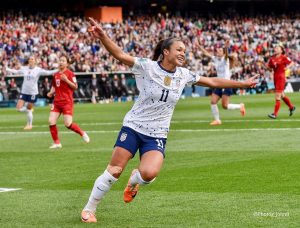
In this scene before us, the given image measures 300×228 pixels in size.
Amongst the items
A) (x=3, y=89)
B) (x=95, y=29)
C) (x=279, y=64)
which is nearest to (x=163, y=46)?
(x=95, y=29)

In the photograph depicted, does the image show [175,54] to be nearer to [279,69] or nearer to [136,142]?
[136,142]

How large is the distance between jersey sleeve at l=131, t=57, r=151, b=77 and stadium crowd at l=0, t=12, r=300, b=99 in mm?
40310

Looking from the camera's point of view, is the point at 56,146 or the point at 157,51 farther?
the point at 56,146

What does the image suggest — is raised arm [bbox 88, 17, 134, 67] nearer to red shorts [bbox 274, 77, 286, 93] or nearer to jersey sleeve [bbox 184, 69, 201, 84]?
jersey sleeve [bbox 184, 69, 201, 84]

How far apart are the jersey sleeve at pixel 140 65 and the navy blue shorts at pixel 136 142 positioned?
69cm

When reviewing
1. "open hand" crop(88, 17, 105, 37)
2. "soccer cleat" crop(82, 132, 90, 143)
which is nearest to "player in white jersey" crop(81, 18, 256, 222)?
"open hand" crop(88, 17, 105, 37)

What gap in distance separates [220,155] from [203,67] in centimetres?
4521

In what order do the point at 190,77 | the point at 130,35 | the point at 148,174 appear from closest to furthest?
the point at 148,174, the point at 190,77, the point at 130,35

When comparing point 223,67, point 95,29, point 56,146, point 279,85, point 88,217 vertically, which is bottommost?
point 279,85

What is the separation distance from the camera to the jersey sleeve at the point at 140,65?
34.1ft

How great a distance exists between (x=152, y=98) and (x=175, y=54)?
0.59 meters

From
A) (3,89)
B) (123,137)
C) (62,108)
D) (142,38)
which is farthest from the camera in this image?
(142,38)

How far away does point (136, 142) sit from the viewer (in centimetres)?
1042

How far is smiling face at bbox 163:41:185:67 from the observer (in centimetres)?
1046
